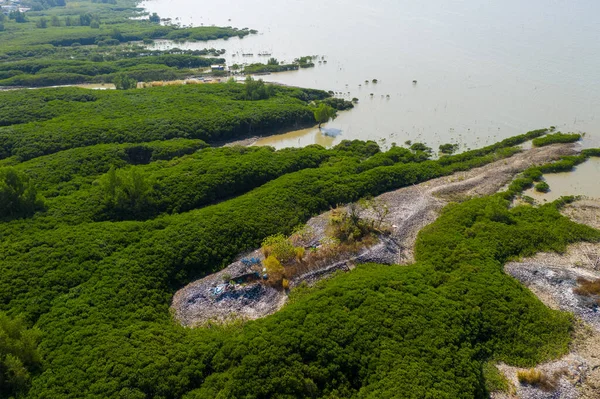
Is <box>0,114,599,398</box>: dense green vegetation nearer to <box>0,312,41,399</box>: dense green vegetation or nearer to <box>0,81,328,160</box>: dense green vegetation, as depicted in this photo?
<box>0,312,41,399</box>: dense green vegetation

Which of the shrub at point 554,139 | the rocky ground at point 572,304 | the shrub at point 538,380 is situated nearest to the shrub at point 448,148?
the shrub at point 554,139

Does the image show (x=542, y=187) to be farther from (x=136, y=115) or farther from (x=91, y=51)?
(x=91, y=51)

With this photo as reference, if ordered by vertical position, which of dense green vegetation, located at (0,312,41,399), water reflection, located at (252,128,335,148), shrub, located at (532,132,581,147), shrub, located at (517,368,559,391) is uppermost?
shrub, located at (532,132,581,147)

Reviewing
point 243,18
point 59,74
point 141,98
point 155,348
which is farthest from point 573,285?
point 243,18

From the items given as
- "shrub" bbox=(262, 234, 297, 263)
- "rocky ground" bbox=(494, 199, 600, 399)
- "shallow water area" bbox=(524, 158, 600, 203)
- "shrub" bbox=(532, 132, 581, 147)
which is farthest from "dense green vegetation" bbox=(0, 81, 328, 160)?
"rocky ground" bbox=(494, 199, 600, 399)

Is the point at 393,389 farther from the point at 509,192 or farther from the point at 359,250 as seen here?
the point at 509,192

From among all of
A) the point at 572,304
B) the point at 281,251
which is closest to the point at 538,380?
the point at 572,304
